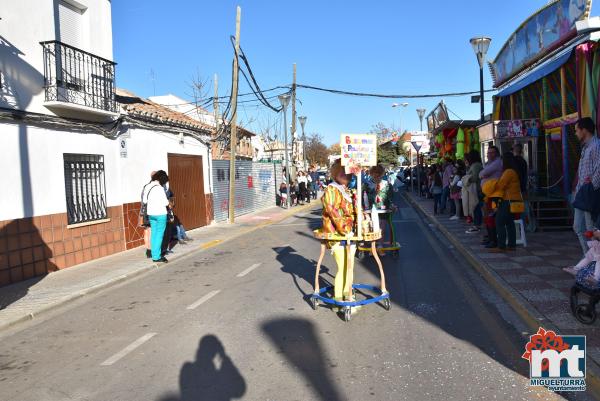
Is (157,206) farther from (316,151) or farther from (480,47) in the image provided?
(316,151)

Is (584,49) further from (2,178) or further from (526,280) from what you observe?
(2,178)

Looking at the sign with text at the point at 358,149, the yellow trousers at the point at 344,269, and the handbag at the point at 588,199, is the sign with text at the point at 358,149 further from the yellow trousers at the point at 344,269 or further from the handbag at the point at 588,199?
A: the handbag at the point at 588,199

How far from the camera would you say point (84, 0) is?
1093cm

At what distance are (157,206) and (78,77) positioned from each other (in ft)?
11.2

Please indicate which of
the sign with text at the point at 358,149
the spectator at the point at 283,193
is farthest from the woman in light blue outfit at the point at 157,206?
the spectator at the point at 283,193

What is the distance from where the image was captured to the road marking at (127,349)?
187 inches

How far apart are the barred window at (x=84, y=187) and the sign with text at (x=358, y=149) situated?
22.8 ft

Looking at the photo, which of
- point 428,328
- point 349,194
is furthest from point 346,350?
point 349,194

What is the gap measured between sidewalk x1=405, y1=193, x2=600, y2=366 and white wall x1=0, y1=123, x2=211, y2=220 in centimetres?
786

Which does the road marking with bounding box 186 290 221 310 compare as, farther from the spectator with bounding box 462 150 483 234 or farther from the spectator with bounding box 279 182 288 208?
the spectator with bounding box 279 182 288 208

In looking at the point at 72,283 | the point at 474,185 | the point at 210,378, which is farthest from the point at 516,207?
the point at 72,283

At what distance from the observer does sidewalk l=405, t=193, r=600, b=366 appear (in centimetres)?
487

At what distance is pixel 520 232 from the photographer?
9.45 meters

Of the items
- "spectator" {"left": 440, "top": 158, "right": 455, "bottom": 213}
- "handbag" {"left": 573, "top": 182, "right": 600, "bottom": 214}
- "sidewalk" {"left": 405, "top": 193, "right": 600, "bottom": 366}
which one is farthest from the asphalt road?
"spectator" {"left": 440, "top": 158, "right": 455, "bottom": 213}
